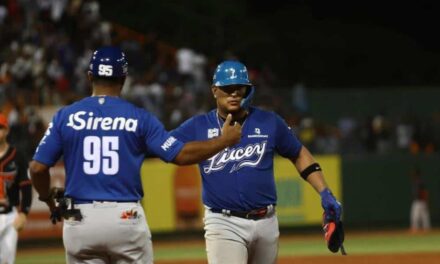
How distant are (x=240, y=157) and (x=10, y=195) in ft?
10.9

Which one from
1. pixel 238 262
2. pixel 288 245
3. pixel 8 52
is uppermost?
pixel 8 52

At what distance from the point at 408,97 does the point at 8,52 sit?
9.45 m

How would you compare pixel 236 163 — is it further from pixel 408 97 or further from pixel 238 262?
pixel 408 97

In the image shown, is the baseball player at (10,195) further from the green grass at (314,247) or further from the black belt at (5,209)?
the green grass at (314,247)

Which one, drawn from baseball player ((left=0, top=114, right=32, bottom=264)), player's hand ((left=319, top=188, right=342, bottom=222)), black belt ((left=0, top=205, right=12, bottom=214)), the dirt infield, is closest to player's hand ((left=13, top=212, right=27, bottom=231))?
baseball player ((left=0, top=114, right=32, bottom=264))

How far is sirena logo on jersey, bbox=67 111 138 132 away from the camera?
6.00m

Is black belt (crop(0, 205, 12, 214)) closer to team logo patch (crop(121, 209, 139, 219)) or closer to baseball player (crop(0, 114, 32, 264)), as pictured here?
baseball player (crop(0, 114, 32, 264))

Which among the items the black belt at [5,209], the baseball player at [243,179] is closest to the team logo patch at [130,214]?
the baseball player at [243,179]

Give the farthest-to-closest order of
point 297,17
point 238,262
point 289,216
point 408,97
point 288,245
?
1. point 297,17
2. point 408,97
3. point 289,216
4. point 288,245
5. point 238,262

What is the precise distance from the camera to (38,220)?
20.0 m

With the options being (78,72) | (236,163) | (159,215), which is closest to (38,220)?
(159,215)

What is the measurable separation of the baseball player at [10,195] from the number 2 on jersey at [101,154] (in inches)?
147

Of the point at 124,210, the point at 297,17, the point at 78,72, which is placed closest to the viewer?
the point at 124,210

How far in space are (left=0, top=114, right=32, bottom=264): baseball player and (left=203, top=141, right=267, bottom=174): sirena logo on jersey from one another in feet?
9.77
